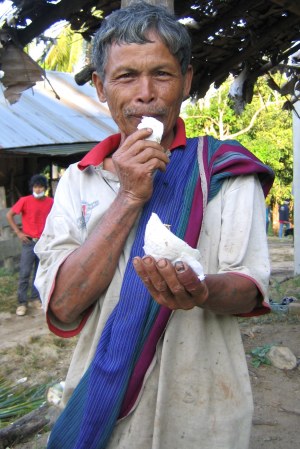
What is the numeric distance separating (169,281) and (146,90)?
1.82 ft

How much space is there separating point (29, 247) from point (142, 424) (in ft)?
21.0

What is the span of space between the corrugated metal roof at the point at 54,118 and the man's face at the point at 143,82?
7.36 metres

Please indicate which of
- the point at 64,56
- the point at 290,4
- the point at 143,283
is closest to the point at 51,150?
the point at 290,4

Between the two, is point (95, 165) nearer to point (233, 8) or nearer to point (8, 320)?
point (233, 8)

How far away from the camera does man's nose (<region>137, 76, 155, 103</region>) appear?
1411 mm

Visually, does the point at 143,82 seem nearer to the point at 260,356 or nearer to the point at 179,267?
the point at 179,267

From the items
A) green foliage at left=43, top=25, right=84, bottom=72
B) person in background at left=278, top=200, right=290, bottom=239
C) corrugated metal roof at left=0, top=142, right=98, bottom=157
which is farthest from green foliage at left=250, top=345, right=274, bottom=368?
green foliage at left=43, top=25, right=84, bottom=72

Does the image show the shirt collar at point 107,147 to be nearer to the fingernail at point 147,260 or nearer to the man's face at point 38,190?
the fingernail at point 147,260

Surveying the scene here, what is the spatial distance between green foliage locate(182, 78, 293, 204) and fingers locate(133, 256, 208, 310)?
725 inches

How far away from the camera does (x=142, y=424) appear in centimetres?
137

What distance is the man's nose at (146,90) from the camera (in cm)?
141

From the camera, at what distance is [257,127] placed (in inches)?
795

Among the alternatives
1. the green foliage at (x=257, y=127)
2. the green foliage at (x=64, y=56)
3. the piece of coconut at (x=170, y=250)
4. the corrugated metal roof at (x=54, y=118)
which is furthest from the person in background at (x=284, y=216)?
the piece of coconut at (x=170, y=250)

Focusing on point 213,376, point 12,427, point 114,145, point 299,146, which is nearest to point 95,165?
point 114,145
